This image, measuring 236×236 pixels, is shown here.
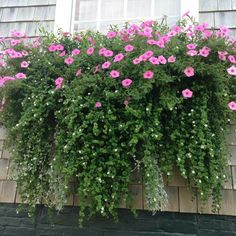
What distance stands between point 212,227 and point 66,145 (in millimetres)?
1126

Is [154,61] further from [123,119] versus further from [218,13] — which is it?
[218,13]

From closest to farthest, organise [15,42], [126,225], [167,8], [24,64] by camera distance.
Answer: [126,225] → [24,64] → [15,42] → [167,8]

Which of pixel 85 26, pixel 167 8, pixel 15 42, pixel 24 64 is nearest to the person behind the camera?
pixel 24 64

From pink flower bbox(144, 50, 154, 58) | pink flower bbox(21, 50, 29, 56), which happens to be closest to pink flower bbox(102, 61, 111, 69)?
pink flower bbox(144, 50, 154, 58)

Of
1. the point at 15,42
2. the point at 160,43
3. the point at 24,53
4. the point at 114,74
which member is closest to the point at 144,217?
the point at 114,74

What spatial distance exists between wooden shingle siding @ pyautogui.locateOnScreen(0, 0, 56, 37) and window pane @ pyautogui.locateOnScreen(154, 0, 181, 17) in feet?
3.27

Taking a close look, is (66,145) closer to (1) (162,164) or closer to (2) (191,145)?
(1) (162,164)

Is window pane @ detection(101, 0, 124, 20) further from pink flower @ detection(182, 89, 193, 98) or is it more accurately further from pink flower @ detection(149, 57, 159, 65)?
pink flower @ detection(182, 89, 193, 98)

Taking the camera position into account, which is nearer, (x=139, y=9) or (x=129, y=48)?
(x=129, y=48)

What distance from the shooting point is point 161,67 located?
7.75 ft

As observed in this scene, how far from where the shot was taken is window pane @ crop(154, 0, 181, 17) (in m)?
3.22

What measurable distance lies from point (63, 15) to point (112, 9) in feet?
Answer: 1.57

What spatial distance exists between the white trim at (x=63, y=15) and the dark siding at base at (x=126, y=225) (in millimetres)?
1686

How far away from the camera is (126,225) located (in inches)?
94.5
